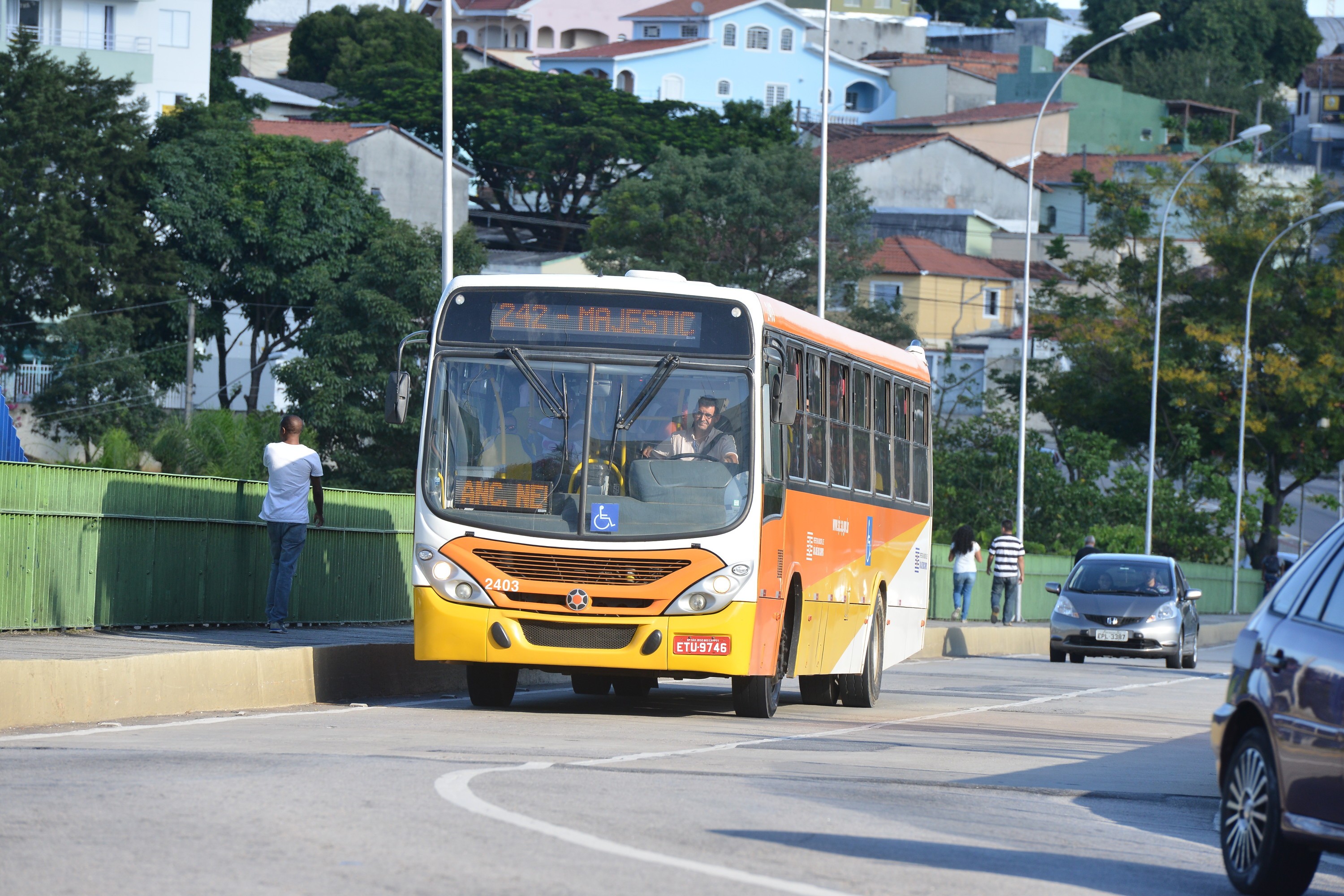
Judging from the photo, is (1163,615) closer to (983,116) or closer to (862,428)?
(862,428)

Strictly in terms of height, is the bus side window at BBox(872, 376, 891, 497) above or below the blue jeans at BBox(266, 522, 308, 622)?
above

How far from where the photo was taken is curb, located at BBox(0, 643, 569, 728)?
1197 centimetres

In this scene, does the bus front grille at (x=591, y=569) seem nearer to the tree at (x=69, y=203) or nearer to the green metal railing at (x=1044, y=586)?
the green metal railing at (x=1044, y=586)

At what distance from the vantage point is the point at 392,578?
23578 mm

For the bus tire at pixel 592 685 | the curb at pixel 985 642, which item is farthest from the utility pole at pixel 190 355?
the bus tire at pixel 592 685

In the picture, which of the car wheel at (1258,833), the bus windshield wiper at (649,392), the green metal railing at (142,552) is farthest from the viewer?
the green metal railing at (142,552)

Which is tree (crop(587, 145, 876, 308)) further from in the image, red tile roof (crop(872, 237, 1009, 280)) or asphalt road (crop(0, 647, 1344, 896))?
asphalt road (crop(0, 647, 1344, 896))

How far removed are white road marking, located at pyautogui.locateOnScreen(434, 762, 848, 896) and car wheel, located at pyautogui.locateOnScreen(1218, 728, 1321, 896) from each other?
1.64m

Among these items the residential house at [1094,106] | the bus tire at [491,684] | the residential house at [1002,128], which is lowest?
the bus tire at [491,684]

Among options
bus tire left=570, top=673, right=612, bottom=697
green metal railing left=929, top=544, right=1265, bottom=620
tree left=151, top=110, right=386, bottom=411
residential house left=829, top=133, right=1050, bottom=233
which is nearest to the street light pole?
green metal railing left=929, top=544, right=1265, bottom=620

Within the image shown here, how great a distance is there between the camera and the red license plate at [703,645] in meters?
13.8

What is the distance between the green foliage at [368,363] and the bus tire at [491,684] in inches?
1252

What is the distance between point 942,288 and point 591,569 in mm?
70600

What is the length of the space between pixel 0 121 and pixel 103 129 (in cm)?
336
